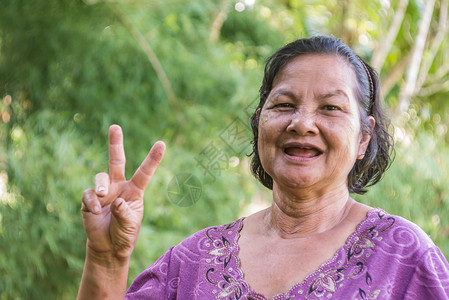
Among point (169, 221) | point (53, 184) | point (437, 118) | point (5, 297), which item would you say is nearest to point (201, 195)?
point (169, 221)

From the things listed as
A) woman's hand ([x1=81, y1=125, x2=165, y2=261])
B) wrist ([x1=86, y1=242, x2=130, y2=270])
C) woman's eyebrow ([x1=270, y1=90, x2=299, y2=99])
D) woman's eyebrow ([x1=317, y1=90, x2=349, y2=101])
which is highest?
woman's eyebrow ([x1=317, y1=90, x2=349, y2=101])

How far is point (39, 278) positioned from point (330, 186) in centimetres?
220

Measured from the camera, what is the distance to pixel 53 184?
2848mm

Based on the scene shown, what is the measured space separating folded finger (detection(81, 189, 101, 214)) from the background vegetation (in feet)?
5.20

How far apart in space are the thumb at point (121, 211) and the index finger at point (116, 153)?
0.11 m

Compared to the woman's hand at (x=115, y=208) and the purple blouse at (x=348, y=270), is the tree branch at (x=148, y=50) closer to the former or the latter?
the woman's hand at (x=115, y=208)

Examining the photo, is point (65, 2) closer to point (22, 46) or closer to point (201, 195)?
point (22, 46)

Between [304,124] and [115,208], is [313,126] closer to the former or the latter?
[304,124]

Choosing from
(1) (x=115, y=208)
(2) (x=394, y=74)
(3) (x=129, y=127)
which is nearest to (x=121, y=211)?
(1) (x=115, y=208)

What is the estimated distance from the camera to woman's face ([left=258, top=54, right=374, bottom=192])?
1.19m

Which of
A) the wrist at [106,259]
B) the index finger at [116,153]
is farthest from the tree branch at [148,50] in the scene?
the wrist at [106,259]

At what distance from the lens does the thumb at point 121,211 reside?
1295 millimetres

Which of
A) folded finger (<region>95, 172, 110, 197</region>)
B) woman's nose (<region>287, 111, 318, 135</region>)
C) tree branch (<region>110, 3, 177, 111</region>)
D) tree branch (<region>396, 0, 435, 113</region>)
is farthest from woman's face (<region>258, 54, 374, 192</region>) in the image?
tree branch (<region>396, 0, 435, 113</region>)

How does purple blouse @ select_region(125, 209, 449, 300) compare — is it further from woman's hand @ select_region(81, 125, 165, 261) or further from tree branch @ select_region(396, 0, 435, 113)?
tree branch @ select_region(396, 0, 435, 113)
